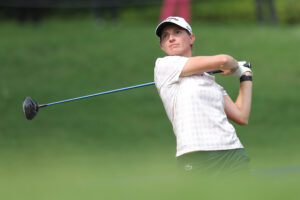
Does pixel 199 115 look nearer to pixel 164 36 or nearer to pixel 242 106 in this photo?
pixel 242 106

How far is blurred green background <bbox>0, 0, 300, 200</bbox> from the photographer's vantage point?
8102 mm

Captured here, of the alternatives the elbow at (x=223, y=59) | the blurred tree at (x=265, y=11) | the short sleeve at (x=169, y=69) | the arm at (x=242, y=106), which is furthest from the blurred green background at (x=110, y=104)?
the blurred tree at (x=265, y=11)

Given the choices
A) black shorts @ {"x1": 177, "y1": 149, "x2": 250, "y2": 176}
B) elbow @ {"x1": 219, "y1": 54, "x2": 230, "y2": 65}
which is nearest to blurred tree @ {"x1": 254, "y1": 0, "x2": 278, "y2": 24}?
elbow @ {"x1": 219, "y1": 54, "x2": 230, "y2": 65}

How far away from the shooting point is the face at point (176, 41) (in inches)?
147

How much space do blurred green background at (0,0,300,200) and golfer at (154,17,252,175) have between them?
2.67ft

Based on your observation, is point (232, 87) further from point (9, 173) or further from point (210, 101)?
point (210, 101)

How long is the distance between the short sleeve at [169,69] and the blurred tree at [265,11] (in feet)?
50.1

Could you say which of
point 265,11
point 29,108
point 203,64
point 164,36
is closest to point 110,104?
point 29,108

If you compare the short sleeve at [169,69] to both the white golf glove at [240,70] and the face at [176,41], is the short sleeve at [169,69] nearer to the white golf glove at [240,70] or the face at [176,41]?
the face at [176,41]

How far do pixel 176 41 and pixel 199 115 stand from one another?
20.0 inches

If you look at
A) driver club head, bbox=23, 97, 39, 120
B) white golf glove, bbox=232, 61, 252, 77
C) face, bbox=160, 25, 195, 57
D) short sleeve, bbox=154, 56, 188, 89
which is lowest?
driver club head, bbox=23, 97, 39, 120

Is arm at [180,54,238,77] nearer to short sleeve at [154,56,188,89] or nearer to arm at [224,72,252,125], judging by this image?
short sleeve at [154,56,188,89]

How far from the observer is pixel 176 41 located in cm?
375

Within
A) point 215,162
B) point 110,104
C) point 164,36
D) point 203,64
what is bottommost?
point 110,104
